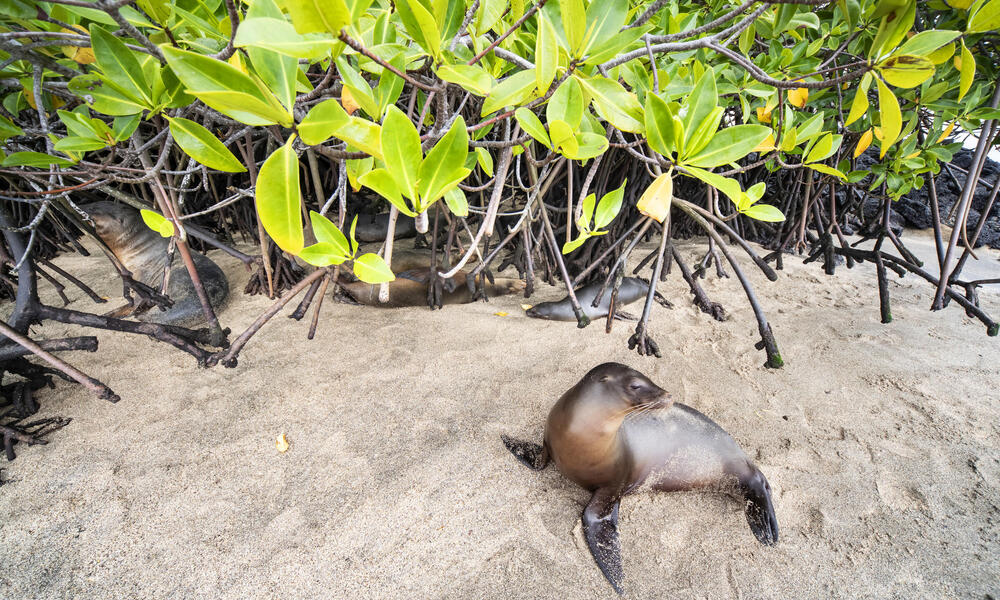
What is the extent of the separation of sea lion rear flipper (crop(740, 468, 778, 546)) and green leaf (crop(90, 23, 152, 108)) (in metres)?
1.69

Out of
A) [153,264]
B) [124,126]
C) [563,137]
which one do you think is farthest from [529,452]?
[153,264]

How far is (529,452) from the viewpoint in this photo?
53.0 inches

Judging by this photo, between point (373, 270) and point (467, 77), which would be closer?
point (467, 77)

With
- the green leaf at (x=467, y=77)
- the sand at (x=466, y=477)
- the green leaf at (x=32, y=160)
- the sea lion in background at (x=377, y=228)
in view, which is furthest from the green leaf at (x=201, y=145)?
the sea lion in background at (x=377, y=228)

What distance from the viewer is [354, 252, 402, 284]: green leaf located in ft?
Answer: 2.18

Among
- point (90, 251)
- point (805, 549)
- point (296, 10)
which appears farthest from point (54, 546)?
point (90, 251)

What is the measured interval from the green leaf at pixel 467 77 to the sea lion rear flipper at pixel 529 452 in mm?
1089

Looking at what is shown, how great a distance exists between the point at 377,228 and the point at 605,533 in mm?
3278

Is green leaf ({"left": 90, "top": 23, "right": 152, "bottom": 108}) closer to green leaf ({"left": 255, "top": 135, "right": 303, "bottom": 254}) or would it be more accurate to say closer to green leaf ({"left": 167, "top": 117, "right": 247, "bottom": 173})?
green leaf ({"left": 167, "top": 117, "right": 247, "bottom": 173})

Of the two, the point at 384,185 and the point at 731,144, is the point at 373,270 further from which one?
the point at 731,144

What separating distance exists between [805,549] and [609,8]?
139 cm

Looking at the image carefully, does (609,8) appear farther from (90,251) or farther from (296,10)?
(90,251)

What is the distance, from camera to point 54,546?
40.0 inches

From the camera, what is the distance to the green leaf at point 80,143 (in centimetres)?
71
